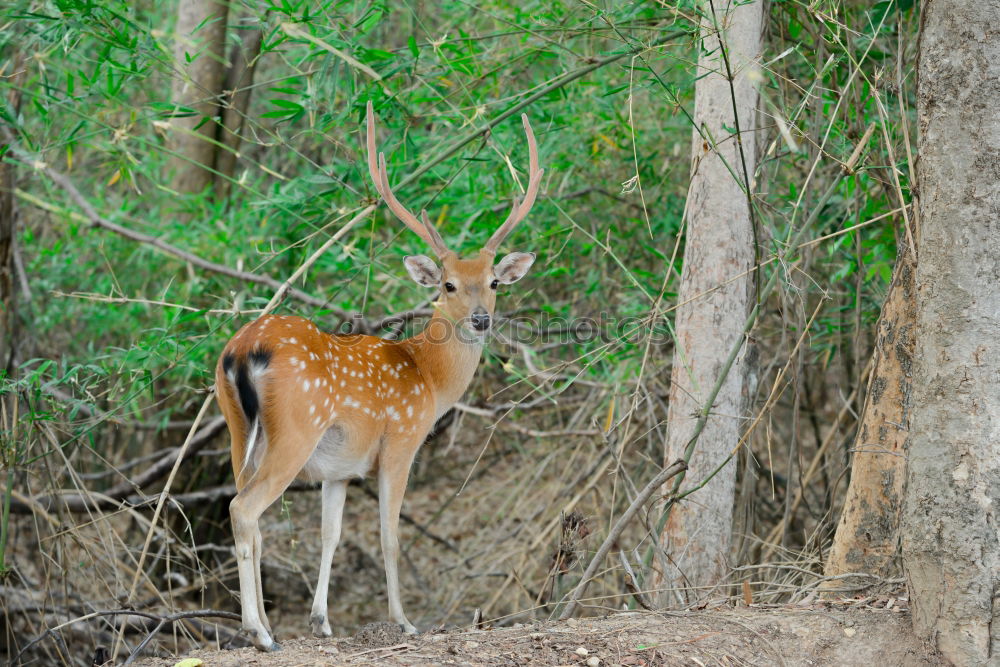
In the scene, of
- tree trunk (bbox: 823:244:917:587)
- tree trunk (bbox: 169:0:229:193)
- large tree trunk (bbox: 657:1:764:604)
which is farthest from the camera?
tree trunk (bbox: 169:0:229:193)

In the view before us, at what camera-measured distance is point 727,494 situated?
14.9 feet

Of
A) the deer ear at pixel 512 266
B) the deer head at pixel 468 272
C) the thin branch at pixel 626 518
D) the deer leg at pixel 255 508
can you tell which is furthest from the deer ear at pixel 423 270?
the thin branch at pixel 626 518

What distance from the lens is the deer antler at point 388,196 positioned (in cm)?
464

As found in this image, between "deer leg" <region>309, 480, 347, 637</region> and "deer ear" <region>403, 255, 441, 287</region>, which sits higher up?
"deer ear" <region>403, 255, 441, 287</region>

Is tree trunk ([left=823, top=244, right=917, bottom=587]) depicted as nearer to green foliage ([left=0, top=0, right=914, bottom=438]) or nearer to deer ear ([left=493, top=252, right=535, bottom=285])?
green foliage ([left=0, top=0, right=914, bottom=438])

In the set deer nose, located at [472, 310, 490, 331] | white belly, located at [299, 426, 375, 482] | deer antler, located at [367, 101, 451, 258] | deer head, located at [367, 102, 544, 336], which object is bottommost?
white belly, located at [299, 426, 375, 482]

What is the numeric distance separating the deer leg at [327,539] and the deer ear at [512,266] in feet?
4.82

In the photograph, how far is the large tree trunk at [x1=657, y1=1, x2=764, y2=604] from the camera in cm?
450

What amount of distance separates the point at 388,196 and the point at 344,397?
38.4 inches

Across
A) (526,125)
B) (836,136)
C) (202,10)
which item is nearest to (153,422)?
(202,10)

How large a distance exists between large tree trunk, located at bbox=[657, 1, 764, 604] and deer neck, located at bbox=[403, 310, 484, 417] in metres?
1.36

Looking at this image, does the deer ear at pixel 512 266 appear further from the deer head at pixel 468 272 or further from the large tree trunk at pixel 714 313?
the large tree trunk at pixel 714 313

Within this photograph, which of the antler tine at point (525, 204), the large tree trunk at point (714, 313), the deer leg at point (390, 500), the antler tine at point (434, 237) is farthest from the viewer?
the antler tine at point (434, 237)

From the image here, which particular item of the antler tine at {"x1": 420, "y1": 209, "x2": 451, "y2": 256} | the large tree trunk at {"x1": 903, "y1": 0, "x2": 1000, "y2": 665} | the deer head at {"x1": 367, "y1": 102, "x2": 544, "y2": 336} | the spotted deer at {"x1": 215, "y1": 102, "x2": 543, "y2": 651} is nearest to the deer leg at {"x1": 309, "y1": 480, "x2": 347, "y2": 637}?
the spotted deer at {"x1": 215, "y1": 102, "x2": 543, "y2": 651}
